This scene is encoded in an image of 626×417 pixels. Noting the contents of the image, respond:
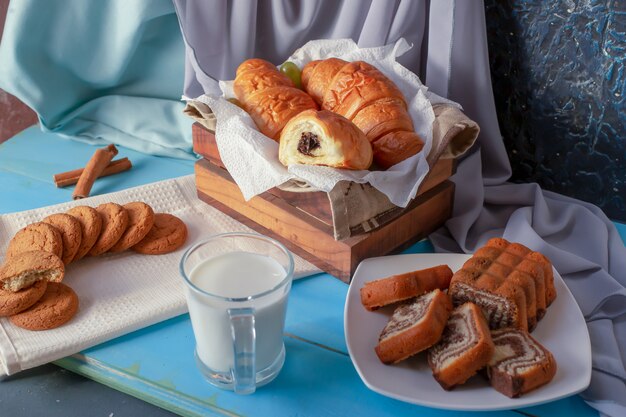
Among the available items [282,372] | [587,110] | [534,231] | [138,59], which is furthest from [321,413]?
[138,59]

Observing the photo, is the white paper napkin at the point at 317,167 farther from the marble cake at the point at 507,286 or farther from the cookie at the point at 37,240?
the cookie at the point at 37,240

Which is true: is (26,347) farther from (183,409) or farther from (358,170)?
(358,170)

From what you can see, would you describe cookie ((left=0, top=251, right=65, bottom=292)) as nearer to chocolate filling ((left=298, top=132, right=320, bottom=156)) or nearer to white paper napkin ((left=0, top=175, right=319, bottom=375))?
white paper napkin ((left=0, top=175, right=319, bottom=375))

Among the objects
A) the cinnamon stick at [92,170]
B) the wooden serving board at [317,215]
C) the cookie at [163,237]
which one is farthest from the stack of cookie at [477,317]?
the cinnamon stick at [92,170]

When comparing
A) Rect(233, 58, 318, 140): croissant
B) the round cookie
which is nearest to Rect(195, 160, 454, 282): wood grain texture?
Rect(233, 58, 318, 140): croissant

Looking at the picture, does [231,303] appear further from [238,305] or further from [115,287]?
[115,287]

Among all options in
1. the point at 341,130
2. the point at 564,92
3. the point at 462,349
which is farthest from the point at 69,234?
the point at 564,92
